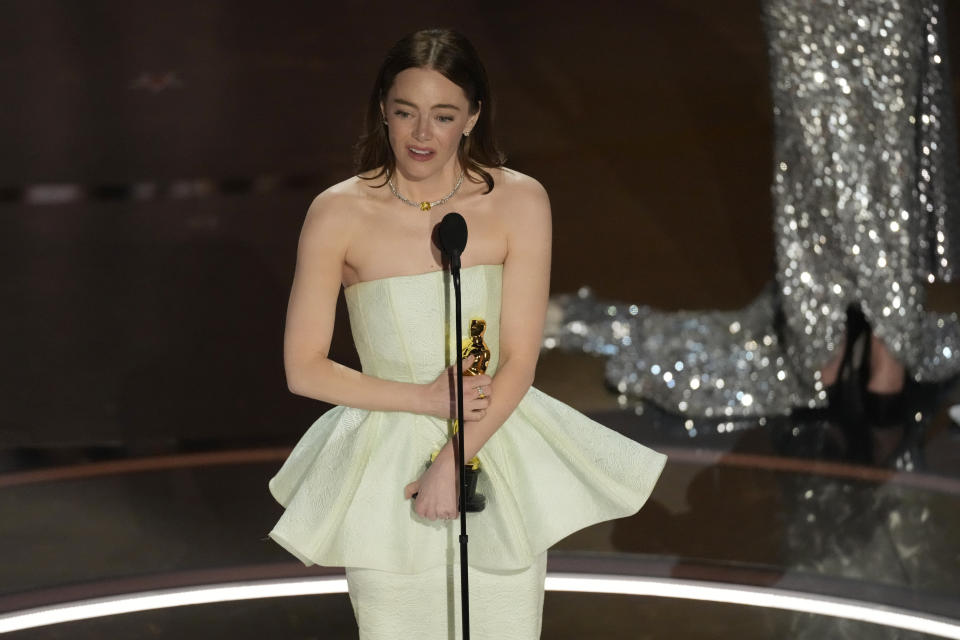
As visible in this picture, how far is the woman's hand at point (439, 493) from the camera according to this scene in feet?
7.80

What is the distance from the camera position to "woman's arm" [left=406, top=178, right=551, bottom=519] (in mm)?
2449

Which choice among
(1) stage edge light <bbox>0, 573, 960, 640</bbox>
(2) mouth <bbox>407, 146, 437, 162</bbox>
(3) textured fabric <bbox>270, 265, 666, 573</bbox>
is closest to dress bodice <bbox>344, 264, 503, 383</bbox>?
(3) textured fabric <bbox>270, 265, 666, 573</bbox>

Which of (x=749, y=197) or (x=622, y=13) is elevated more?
(x=622, y=13)

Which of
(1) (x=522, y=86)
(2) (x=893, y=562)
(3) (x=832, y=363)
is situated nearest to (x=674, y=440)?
(3) (x=832, y=363)

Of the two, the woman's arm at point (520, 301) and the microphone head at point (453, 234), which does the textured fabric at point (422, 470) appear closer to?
the woman's arm at point (520, 301)

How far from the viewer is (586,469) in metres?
2.56

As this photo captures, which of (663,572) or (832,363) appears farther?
(832,363)

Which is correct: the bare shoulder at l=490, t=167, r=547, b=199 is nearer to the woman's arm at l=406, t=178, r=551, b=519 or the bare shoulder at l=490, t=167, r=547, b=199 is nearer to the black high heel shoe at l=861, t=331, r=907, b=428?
the woman's arm at l=406, t=178, r=551, b=519

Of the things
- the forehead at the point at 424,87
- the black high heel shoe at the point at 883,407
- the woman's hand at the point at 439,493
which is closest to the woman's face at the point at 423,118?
the forehead at the point at 424,87

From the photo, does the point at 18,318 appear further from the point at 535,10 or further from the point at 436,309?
the point at 535,10

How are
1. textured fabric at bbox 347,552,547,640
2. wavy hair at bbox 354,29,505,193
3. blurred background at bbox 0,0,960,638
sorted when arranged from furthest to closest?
blurred background at bbox 0,0,960,638
textured fabric at bbox 347,552,547,640
wavy hair at bbox 354,29,505,193

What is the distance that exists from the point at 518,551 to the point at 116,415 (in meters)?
3.31

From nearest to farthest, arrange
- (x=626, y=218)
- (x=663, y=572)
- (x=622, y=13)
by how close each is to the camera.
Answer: (x=663, y=572) → (x=626, y=218) → (x=622, y=13)

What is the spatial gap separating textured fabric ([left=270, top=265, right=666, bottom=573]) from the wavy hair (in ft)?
0.68
